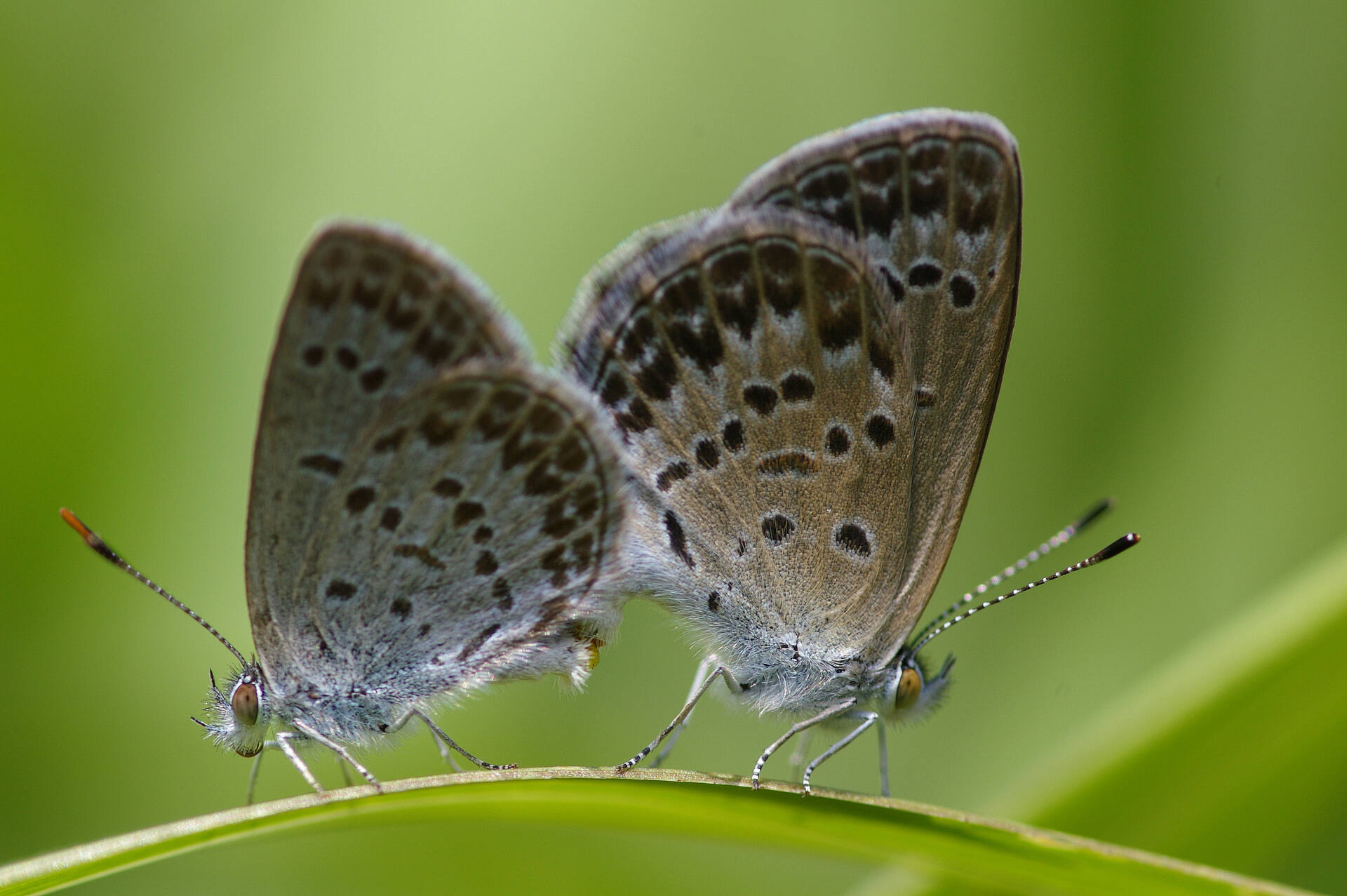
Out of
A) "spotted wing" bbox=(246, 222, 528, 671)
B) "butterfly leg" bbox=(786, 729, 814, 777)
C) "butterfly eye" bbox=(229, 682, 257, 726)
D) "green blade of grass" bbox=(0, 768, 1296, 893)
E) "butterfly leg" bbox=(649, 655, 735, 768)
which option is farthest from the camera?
"butterfly leg" bbox=(786, 729, 814, 777)

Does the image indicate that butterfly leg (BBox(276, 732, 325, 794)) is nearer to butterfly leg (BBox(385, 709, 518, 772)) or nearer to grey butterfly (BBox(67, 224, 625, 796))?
grey butterfly (BBox(67, 224, 625, 796))

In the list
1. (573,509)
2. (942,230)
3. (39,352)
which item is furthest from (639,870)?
(39,352)

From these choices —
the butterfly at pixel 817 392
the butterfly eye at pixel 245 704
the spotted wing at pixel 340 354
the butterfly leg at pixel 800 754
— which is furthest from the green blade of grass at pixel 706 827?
the butterfly leg at pixel 800 754

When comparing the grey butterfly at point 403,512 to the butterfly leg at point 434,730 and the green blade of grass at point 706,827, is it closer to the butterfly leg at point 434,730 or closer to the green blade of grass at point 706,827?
the butterfly leg at point 434,730

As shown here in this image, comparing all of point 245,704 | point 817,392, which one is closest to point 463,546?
point 245,704

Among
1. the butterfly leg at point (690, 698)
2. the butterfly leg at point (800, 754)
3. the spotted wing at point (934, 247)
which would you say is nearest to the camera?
the spotted wing at point (934, 247)

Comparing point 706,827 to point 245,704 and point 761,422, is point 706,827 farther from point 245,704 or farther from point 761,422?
point 245,704

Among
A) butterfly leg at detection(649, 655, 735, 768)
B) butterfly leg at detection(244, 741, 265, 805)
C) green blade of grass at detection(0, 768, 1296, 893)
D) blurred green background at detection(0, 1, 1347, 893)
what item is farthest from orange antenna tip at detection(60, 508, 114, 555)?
butterfly leg at detection(649, 655, 735, 768)
